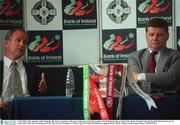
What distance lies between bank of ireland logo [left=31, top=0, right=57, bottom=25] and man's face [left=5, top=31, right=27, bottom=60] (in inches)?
45.4

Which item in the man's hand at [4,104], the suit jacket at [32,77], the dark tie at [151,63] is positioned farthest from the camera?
the dark tie at [151,63]

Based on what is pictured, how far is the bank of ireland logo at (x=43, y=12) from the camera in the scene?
3.12m

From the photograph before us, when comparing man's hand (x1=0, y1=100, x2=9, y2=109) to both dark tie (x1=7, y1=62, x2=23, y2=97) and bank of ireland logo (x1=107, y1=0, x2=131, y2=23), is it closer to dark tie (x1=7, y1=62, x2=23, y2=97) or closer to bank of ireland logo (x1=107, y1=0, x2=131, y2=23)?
dark tie (x1=7, y1=62, x2=23, y2=97)

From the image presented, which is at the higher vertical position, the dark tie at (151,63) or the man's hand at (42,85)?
the dark tie at (151,63)

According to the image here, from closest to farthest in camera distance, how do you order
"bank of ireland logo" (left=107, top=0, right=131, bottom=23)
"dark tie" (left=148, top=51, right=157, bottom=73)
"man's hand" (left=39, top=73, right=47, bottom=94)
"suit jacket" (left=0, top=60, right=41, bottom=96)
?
1. "man's hand" (left=39, top=73, right=47, bottom=94)
2. "suit jacket" (left=0, top=60, right=41, bottom=96)
3. "dark tie" (left=148, top=51, right=157, bottom=73)
4. "bank of ireland logo" (left=107, top=0, right=131, bottom=23)

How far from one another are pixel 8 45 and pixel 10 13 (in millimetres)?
1088

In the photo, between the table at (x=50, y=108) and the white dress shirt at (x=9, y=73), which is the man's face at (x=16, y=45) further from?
the table at (x=50, y=108)

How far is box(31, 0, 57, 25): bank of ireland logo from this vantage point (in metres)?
3.12

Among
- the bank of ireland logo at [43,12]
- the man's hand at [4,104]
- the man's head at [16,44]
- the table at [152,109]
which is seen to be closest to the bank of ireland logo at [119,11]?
the bank of ireland logo at [43,12]

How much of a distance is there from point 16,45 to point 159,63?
96cm

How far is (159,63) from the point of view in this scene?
2.14m

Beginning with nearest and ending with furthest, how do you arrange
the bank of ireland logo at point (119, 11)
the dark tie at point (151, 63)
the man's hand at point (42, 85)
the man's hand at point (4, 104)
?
the man's hand at point (4, 104) → the man's hand at point (42, 85) → the dark tie at point (151, 63) → the bank of ireland logo at point (119, 11)

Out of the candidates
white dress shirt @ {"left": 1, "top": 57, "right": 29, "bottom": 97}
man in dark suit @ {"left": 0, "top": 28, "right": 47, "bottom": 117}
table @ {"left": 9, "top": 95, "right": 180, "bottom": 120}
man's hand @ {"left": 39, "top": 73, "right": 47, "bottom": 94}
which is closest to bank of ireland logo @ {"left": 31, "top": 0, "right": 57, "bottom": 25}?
man in dark suit @ {"left": 0, "top": 28, "right": 47, "bottom": 117}

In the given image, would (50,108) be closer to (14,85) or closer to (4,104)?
(4,104)
